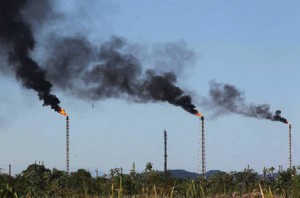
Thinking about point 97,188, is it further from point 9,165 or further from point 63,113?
point 9,165

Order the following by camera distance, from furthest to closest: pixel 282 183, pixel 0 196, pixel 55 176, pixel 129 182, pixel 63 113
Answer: pixel 63 113, pixel 55 176, pixel 282 183, pixel 129 182, pixel 0 196

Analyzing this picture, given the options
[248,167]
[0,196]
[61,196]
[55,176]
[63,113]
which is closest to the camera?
[0,196]

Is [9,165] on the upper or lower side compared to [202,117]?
lower

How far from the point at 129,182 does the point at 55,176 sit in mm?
18006

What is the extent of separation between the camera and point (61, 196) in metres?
33.8

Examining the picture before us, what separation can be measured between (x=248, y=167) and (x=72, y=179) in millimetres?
16280

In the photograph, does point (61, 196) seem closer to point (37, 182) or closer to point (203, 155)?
point (37, 182)

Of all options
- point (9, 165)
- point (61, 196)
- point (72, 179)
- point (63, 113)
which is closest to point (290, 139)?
point (63, 113)

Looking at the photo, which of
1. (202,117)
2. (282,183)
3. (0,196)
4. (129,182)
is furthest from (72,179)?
(202,117)

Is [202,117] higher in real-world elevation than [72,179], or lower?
higher

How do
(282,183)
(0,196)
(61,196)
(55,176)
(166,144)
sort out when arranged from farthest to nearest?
1. (166,144)
2. (55,176)
3. (282,183)
4. (61,196)
5. (0,196)

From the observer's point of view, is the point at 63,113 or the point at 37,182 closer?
the point at 37,182

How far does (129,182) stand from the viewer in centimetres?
4000

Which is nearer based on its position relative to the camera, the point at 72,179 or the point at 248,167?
the point at 72,179
